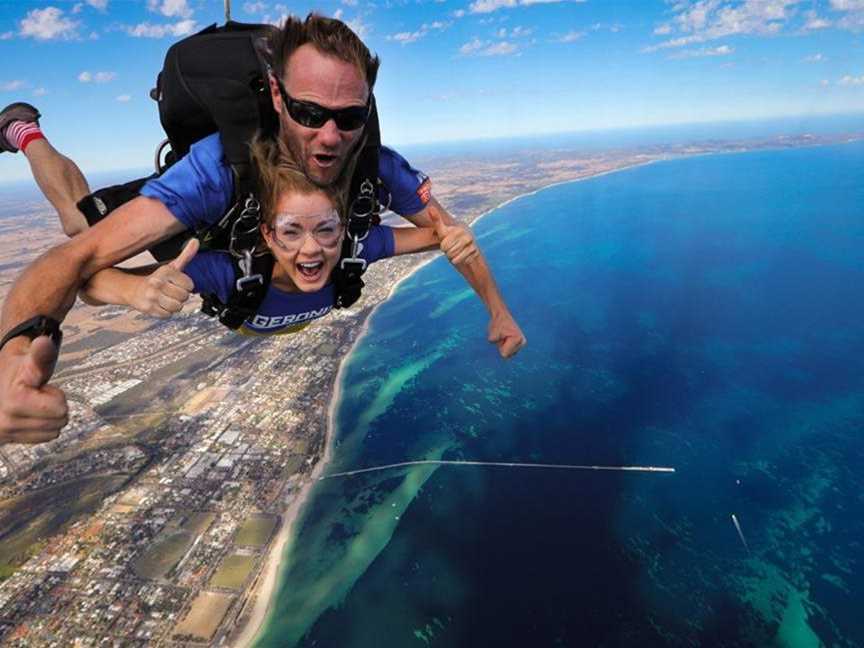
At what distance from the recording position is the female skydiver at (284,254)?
78.9 inches

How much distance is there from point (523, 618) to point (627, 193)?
277 feet

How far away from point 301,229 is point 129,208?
2.70ft

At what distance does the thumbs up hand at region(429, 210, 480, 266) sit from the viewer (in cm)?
290

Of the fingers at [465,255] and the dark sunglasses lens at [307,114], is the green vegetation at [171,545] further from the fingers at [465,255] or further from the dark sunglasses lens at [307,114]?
the dark sunglasses lens at [307,114]

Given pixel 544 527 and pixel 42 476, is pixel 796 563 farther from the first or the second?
pixel 42 476

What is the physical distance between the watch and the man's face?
1372mm

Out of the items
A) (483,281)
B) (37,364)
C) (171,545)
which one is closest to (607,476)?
(171,545)

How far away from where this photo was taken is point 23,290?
1760mm

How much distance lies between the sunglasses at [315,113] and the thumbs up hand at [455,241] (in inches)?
33.1

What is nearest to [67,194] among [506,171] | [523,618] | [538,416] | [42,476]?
[523,618]

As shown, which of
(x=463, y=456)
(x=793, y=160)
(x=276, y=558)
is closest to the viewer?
(x=276, y=558)

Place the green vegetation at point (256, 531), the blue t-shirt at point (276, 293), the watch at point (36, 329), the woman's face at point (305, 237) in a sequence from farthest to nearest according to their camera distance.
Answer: the green vegetation at point (256, 531)
the blue t-shirt at point (276, 293)
the woman's face at point (305, 237)
the watch at point (36, 329)

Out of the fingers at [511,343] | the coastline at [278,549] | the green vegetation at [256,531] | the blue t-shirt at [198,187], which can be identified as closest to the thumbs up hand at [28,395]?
the blue t-shirt at [198,187]

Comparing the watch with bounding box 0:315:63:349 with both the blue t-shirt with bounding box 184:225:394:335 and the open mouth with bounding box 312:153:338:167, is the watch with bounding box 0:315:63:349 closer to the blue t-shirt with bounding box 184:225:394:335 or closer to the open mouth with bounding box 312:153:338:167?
the blue t-shirt with bounding box 184:225:394:335
